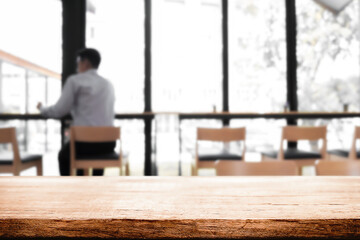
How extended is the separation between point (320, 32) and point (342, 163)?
4.00 m

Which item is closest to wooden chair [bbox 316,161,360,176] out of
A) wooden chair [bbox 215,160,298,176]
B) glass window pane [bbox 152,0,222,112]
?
wooden chair [bbox 215,160,298,176]

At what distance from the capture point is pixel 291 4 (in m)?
4.79

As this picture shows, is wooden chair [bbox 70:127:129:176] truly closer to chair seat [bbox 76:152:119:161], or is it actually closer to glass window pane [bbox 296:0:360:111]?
chair seat [bbox 76:152:119:161]

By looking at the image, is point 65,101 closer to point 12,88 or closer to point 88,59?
point 88,59

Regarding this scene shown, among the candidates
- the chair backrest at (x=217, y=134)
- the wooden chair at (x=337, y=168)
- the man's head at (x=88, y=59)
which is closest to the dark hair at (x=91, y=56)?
the man's head at (x=88, y=59)

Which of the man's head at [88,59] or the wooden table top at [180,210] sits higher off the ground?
the man's head at [88,59]

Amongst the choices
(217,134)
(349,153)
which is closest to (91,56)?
(217,134)

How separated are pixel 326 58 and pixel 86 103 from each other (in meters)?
3.81

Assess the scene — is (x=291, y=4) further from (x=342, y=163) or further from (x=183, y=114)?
(x=342, y=163)

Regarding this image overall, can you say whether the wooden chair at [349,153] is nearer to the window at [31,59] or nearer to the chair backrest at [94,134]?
the chair backrest at [94,134]

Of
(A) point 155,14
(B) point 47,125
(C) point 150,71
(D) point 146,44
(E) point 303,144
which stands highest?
(A) point 155,14

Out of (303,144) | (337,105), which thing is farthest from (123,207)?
(337,105)

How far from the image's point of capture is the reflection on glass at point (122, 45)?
4.72 meters

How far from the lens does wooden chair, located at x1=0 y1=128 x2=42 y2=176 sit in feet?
8.11
